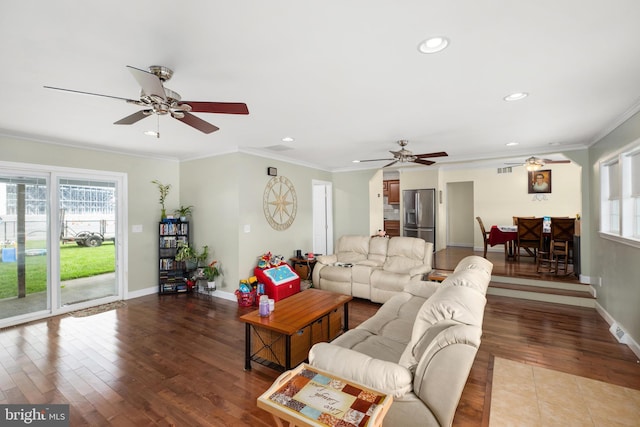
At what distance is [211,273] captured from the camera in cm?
481

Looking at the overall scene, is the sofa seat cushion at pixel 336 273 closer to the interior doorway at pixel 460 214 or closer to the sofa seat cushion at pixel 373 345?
the sofa seat cushion at pixel 373 345

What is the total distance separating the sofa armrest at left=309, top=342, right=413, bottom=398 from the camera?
1.50 metres

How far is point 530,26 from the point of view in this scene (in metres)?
1.66

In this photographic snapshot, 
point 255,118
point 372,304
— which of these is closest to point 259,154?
point 255,118

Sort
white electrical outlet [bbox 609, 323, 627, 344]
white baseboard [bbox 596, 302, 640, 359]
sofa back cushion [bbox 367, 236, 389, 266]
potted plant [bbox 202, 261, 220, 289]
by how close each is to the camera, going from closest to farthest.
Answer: white baseboard [bbox 596, 302, 640, 359] < white electrical outlet [bbox 609, 323, 627, 344] < potted plant [bbox 202, 261, 220, 289] < sofa back cushion [bbox 367, 236, 389, 266]

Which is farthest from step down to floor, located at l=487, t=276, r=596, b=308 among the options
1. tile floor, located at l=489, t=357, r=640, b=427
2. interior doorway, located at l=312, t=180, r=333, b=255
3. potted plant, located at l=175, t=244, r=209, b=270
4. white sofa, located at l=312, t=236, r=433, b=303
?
potted plant, located at l=175, t=244, r=209, b=270

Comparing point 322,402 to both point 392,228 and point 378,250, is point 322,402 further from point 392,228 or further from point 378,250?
point 392,228

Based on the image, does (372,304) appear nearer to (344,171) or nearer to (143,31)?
(344,171)

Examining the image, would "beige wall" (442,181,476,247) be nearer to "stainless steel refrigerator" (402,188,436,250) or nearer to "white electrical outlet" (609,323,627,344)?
"stainless steel refrigerator" (402,188,436,250)

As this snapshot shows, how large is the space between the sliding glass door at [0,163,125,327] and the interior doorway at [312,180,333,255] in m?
4.01

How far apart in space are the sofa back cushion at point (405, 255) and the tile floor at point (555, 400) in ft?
6.57

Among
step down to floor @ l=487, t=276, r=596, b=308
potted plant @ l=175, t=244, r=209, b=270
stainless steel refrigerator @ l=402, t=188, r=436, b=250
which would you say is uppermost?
stainless steel refrigerator @ l=402, t=188, r=436, b=250

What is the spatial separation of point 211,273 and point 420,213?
5.74m

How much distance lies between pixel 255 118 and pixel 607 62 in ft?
9.96
